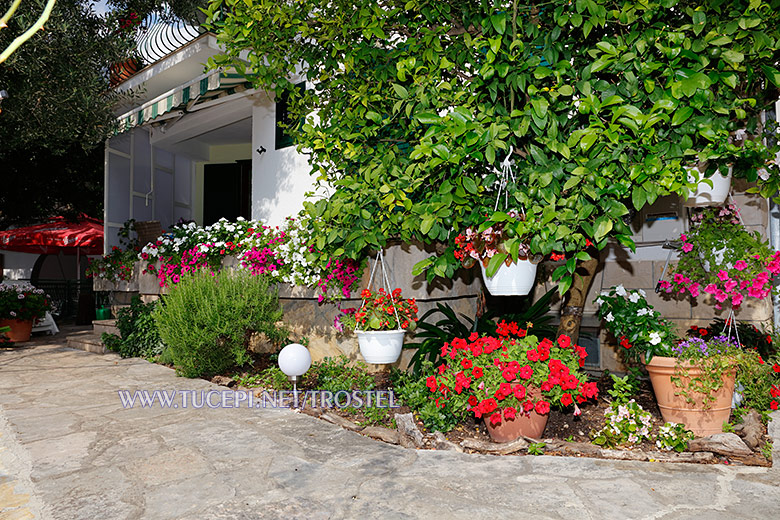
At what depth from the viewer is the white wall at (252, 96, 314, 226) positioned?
7.83 m

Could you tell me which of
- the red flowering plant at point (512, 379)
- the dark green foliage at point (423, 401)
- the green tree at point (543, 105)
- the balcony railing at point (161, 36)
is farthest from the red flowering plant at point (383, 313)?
the balcony railing at point (161, 36)

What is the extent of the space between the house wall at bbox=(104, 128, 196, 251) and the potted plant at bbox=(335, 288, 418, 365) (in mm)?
6688

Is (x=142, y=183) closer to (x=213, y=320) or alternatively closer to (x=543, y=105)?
(x=213, y=320)

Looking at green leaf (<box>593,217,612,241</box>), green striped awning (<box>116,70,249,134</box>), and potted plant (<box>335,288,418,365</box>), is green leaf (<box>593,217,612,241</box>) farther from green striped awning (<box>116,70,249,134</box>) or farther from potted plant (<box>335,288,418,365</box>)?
green striped awning (<box>116,70,249,134</box>)

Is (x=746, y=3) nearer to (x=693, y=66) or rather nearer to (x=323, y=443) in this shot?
(x=693, y=66)

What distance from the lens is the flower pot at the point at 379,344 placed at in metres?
4.28

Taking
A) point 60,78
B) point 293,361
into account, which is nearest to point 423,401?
point 293,361

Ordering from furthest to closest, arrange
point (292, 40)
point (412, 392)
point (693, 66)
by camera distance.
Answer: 1. point (292, 40)
2. point (412, 392)
3. point (693, 66)

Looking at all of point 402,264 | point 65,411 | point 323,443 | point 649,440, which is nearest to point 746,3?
point 649,440

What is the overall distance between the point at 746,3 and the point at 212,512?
4010 millimetres

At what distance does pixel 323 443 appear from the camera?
3674 millimetres

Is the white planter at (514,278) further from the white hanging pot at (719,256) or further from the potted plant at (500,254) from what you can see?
the white hanging pot at (719,256)

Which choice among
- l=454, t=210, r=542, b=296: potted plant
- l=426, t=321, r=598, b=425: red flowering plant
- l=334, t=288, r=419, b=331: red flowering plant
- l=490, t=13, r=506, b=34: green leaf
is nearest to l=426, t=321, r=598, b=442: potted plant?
l=426, t=321, r=598, b=425: red flowering plant

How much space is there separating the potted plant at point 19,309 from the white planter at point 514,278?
910cm
